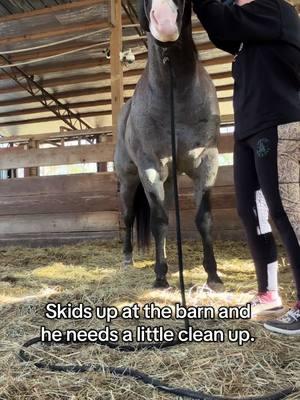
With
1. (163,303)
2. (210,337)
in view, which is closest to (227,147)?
(163,303)

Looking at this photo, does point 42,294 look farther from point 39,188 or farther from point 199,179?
point 39,188

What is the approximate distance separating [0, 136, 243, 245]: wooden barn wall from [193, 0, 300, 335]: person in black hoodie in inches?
112

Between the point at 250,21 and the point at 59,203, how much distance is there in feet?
12.1

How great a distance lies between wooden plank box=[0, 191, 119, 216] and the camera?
4871mm

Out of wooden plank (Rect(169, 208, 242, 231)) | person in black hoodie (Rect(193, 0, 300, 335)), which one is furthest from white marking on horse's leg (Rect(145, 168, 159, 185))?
wooden plank (Rect(169, 208, 242, 231))

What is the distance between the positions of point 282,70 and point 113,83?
3424mm

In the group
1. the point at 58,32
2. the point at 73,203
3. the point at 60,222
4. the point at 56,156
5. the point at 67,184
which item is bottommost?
the point at 60,222

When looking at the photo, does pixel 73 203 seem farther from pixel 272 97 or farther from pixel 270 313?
pixel 272 97

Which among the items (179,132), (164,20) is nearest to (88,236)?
(179,132)

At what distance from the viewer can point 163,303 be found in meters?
1.98

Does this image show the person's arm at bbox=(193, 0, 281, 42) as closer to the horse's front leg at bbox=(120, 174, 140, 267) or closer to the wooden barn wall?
the horse's front leg at bbox=(120, 174, 140, 267)

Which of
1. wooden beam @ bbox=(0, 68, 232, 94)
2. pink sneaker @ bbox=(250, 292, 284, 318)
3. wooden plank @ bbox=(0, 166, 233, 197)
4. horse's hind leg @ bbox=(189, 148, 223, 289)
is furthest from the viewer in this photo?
wooden beam @ bbox=(0, 68, 232, 94)

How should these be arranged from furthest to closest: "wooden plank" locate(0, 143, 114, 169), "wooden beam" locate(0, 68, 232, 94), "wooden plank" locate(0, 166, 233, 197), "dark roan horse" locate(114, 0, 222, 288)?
"wooden beam" locate(0, 68, 232, 94)
"wooden plank" locate(0, 143, 114, 169)
"wooden plank" locate(0, 166, 233, 197)
"dark roan horse" locate(114, 0, 222, 288)

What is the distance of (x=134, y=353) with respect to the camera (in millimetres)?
1399
